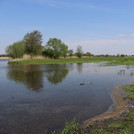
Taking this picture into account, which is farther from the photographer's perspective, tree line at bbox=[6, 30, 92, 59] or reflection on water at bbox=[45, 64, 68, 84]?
tree line at bbox=[6, 30, 92, 59]

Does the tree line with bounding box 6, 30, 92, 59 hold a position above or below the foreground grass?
above

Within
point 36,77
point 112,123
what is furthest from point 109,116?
point 36,77

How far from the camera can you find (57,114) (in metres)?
7.13

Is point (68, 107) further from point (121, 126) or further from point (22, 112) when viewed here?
point (121, 126)

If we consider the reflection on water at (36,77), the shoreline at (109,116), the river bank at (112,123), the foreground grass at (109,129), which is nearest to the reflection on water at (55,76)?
the reflection on water at (36,77)

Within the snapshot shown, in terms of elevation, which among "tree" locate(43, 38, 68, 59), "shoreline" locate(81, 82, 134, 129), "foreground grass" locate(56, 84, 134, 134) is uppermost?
"tree" locate(43, 38, 68, 59)

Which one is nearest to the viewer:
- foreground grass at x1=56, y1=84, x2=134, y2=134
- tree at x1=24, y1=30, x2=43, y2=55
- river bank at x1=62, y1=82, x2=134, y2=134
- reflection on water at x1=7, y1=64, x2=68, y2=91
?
foreground grass at x1=56, y1=84, x2=134, y2=134

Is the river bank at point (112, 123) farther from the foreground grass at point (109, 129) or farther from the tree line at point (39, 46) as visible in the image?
the tree line at point (39, 46)

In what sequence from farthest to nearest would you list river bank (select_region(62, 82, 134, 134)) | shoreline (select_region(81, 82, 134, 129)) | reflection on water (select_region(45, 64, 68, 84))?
reflection on water (select_region(45, 64, 68, 84)), shoreline (select_region(81, 82, 134, 129)), river bank (select_region(62, 82, 134, 134))

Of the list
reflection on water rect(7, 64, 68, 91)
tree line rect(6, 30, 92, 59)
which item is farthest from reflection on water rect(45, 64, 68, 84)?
tree line rect(6, 30, 92, 59)

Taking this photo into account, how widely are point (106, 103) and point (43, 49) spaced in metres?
84.0

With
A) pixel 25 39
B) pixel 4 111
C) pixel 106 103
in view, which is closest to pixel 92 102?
pixel 106 103

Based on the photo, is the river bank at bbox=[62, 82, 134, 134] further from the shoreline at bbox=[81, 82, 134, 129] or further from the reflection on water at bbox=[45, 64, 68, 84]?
the reflection on water at bbox=[45, 64, 68, 84]

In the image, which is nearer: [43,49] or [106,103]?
[106,103]
